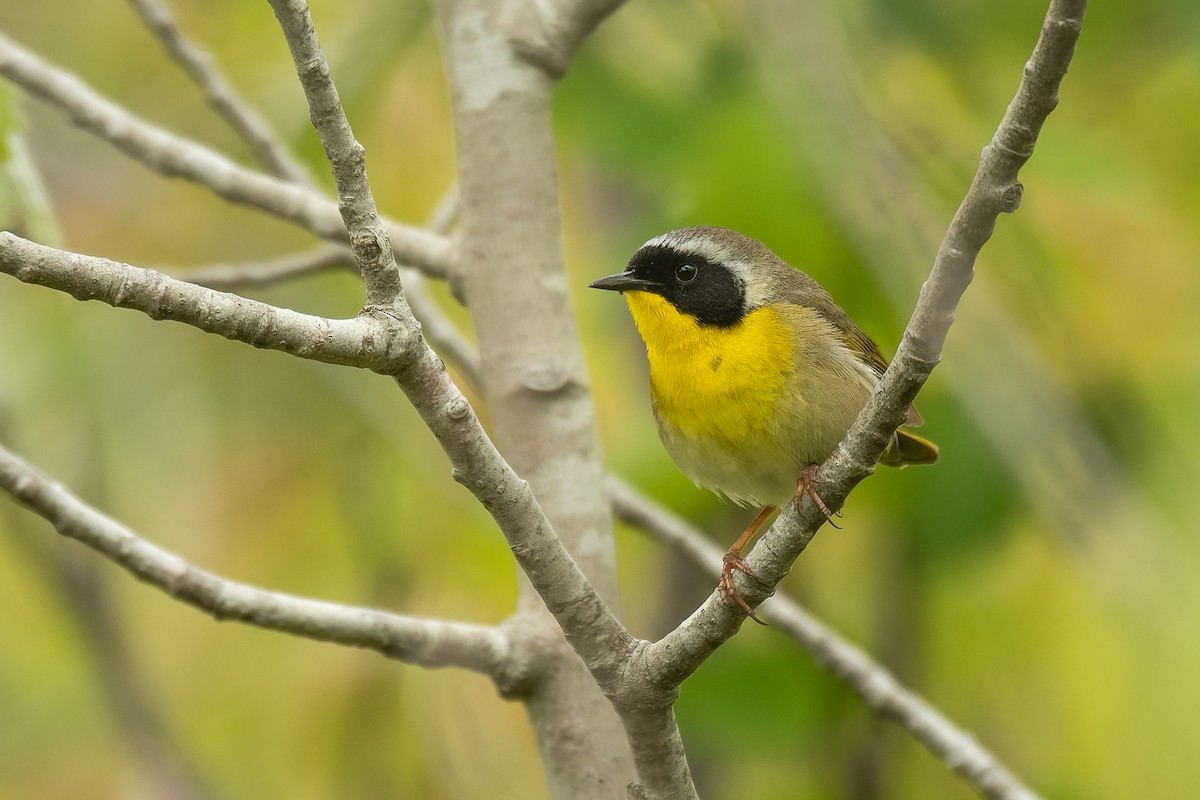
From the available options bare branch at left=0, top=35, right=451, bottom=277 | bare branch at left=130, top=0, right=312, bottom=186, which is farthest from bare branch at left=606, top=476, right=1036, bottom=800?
bare branch at left=130, top=0, right=312, bottom=186

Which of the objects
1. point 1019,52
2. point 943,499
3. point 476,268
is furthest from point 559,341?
point 1019,52

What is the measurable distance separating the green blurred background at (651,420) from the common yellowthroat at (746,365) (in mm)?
178

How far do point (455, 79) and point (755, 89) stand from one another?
99cm

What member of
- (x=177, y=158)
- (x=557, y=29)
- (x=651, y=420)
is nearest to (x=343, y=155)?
(x=557, y=29)

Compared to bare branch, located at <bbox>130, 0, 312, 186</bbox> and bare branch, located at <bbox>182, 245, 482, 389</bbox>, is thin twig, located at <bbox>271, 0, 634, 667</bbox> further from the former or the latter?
bare branch, located at <bbox>130, 0, 312, 186</bbox>

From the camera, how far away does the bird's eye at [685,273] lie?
393 centimetres

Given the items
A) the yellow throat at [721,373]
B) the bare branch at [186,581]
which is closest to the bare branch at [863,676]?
the yellow throat at [721,373]

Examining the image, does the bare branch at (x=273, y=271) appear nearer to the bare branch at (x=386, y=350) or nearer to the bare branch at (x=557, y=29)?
the bare branch at (x=557, y=29)

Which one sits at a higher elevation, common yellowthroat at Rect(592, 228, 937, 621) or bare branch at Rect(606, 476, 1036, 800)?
common yellowthroat at Rect(592, 228, 937, 621)

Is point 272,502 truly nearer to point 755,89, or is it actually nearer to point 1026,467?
point 755,89

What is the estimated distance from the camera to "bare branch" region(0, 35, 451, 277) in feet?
11.2

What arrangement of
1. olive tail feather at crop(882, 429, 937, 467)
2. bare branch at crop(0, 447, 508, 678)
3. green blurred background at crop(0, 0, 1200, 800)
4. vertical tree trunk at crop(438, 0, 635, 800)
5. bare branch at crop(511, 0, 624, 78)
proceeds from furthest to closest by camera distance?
1. olive tail feather at crop(882, 429, 937, 467)
2. bare branch at crop(511, 0, 624, 78)
3. green blurred background at crop(0, 0, 1200, 800)
4. vertical tree trunk at crop(438, 0, 635, 800)
5. bare branch at crop(0, 447, 508, 678)

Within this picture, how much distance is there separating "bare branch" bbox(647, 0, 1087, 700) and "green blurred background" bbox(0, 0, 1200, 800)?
0.32 meters

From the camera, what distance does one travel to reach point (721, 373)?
3.53 metres
